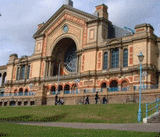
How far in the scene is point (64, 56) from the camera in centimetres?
6494

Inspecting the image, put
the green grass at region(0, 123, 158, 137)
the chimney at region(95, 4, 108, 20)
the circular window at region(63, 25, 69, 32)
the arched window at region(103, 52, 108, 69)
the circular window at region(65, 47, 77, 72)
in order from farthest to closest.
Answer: the circular window at region(65, 47, 77, 72) → the circular window at region(63, 25, 69, 32) → the chimney at region(95, 4, 108, 20) → the arched window at region(103, 52, 108, 69) → the green grass at region(0, 123, 158, 137)

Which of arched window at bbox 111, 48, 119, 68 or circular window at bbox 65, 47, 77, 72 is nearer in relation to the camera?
arched window at bbox 111, 48, 119, 68

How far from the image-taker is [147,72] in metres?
43.7

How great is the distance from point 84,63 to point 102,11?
11.9 metres

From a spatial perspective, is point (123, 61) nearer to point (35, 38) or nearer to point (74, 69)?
point (74, 69)

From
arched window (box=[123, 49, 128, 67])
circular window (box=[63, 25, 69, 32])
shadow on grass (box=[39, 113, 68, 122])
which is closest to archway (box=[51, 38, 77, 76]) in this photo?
circular window (box=[63, 25, 69, 32])

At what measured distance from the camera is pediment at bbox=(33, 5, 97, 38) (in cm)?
5634

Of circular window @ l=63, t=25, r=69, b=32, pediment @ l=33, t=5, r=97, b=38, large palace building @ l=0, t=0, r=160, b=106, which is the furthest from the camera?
circular window @ l=63, t=25, r=69, b=32

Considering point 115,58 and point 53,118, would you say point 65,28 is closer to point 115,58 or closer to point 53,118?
point 115,58

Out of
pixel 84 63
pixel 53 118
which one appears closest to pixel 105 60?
pixel 84 63

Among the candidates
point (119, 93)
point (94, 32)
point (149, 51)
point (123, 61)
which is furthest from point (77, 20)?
point (119, 93)

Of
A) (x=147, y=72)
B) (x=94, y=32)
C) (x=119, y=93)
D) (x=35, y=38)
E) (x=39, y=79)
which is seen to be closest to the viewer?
(x=119, y=93)

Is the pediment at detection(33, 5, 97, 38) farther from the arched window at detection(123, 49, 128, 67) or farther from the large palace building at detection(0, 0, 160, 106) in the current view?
the arched window at detection(123, 49, 128, 67)

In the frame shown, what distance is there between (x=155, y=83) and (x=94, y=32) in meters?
17.0
